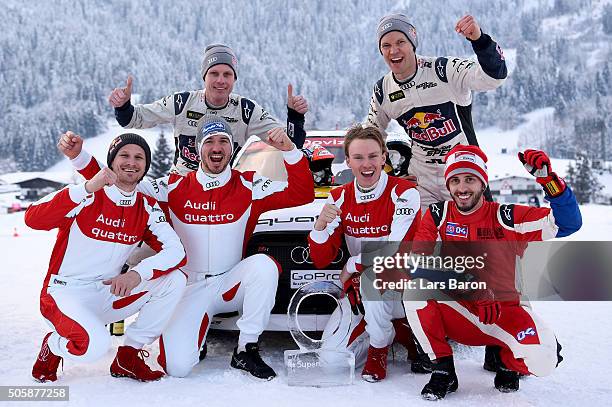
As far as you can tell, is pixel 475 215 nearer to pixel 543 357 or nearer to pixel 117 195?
pixel 543 357

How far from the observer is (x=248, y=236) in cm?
387

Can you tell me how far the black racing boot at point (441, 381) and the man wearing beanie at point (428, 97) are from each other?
1.45 metres

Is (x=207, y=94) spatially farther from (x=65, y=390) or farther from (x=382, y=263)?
(x=65, y=390)

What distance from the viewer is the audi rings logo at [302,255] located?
385cm

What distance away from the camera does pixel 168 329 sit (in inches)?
139

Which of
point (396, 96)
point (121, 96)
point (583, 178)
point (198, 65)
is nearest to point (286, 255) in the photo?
point (396, 96)

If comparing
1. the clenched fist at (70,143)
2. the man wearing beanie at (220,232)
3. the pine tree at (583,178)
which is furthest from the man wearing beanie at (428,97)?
the pine tree at (583,178)

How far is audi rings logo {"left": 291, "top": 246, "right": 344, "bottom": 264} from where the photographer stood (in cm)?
385

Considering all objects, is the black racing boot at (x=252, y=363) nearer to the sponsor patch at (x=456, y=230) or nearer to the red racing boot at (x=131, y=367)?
the red racing boot at (x=131, y=367)

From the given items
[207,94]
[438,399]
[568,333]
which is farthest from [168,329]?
[568,333]

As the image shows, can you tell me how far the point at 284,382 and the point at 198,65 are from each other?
14992 cm

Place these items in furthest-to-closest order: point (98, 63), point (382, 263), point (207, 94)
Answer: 1. point (98, 63)
2. point (207, 94)
3. point (382, 263)

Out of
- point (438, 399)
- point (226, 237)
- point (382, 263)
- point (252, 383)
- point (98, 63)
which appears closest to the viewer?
point (438, 399)

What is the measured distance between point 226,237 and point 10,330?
192 centimetres
